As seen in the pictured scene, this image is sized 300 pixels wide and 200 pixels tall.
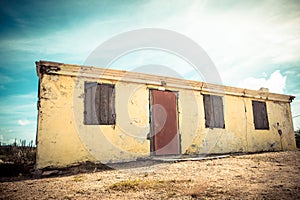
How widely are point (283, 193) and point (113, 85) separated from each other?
19.9 ft

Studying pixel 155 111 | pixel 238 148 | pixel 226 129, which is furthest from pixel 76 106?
pixel 238 148

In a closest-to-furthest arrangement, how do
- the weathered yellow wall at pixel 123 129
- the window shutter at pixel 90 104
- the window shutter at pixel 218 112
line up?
the weathered yellow wall at pixel 123 129, the window shutter at pixel 90 104, the window shutter at pixel 218 112

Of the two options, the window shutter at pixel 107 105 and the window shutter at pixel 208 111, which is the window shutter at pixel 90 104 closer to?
the window shutter at pixel 107 105

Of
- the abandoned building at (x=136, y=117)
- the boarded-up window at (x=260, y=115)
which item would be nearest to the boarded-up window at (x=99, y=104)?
the abandoned building at (x=136, y=117)

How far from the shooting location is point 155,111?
8367 millimetres

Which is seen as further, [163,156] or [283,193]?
[163,156]

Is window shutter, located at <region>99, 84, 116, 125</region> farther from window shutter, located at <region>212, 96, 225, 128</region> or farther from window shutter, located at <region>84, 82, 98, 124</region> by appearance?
window shutter, located at <region>212, 96, 225, 128</region>

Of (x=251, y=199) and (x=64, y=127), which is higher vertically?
(x=64, y=127)

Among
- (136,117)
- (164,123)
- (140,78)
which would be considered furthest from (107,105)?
(164,123)

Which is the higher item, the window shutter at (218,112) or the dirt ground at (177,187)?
the window shutter at (218,112)

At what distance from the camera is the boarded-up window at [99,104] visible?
7.08 m

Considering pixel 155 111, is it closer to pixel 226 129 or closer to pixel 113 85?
pixel 113 85

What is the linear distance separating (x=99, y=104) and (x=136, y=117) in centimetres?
154

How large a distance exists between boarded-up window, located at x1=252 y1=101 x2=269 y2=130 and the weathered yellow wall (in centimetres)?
33
